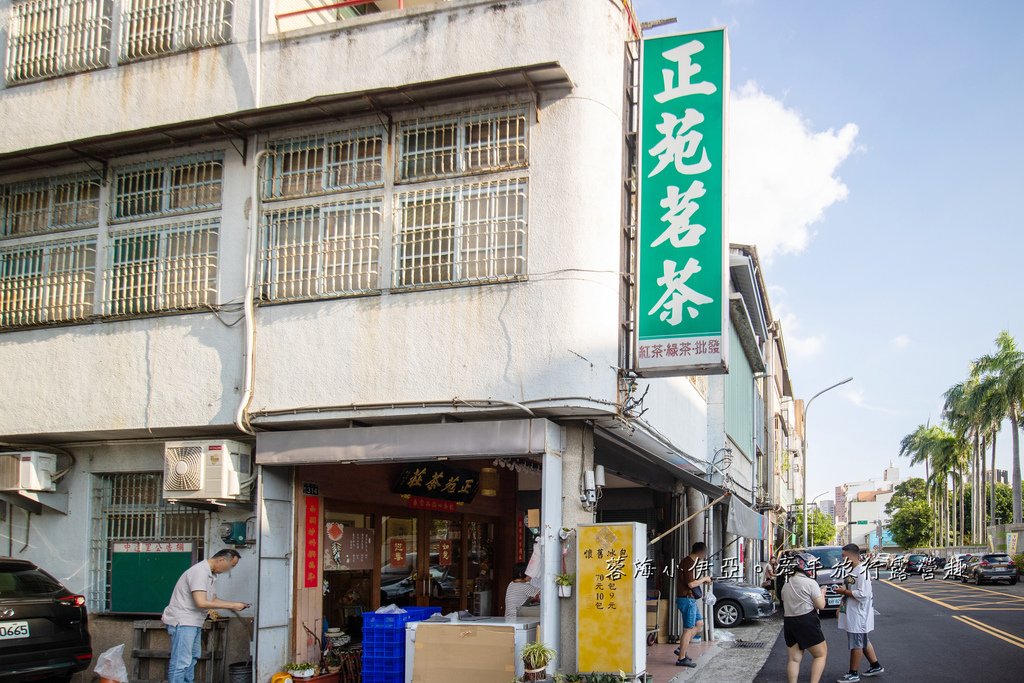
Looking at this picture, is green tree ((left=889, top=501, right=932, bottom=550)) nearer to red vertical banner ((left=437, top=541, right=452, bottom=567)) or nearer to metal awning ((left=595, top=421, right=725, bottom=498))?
metal awning ((left=595, top=421, right=725, bottom=498))

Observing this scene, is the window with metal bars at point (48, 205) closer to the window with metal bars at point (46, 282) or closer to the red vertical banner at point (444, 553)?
the window with metal bars at point (46, 282)

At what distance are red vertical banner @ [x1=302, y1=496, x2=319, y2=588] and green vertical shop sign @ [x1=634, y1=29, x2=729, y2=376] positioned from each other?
14.9ft

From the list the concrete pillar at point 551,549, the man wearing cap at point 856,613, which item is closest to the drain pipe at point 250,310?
the concrete pillar at point 551,549

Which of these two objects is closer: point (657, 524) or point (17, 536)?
point (17, 536)

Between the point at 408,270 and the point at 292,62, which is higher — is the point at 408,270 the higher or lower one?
the lower one

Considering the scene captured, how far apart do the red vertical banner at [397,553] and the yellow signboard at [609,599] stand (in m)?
4.44

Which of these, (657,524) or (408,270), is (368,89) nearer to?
(408,270)

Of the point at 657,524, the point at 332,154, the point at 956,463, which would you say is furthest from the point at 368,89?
the point at 956,463

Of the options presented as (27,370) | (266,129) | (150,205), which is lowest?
(27,370)

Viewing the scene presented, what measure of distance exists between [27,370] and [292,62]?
547cm

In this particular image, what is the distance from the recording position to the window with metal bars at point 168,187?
12086 mm

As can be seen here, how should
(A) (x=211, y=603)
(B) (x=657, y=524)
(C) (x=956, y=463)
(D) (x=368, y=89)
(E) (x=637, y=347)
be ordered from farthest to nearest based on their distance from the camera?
(C) (x=956, y=463) < (B) (x=657, y=524) < (D) (x=368, y=89) < (E) (x=637, y=347) < (A) (x=211, y=603)

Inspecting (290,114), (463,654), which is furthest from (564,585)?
(290,114)

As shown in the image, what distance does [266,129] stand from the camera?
11.8 metres
